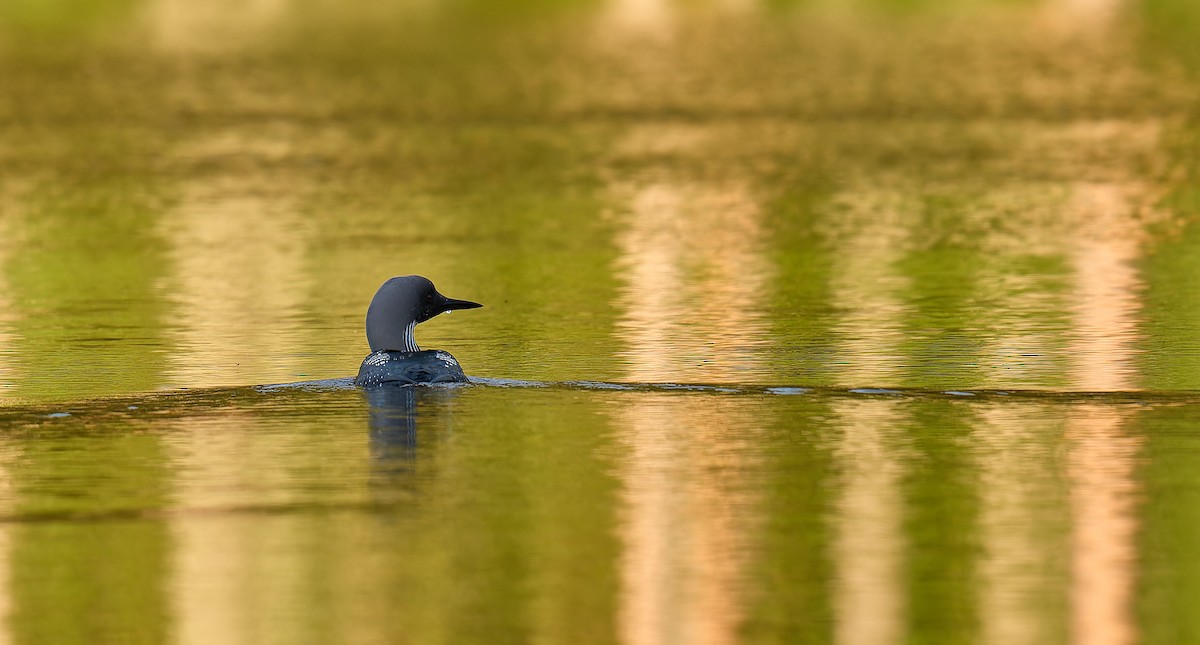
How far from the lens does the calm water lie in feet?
34.4

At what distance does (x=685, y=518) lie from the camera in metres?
11.7

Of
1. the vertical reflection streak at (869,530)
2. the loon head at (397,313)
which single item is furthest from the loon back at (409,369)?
the vertical reflection streak at (869,530)

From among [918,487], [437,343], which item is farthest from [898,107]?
[918,487]

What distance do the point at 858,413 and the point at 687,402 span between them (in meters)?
1.02

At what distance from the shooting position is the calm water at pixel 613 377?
10.5m

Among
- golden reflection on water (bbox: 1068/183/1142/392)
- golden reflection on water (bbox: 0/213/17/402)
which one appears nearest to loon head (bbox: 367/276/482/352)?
golden reflection on water (bbox: 0/213/17/402)

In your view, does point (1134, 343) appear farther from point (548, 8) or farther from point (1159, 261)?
point (548, 8)

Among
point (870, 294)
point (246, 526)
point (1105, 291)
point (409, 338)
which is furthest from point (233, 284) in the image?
point (246, 526)

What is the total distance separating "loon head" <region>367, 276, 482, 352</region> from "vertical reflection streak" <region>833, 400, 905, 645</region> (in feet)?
9.19

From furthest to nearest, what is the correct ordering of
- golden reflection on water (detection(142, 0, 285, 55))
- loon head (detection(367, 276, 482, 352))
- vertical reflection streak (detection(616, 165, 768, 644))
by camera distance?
1. golden reflection on water (detection(142, 0, 285, 55))
2. loon head (detection(367, 276, 482, 352))
3. vertical reflection streak (detection(616, 165, 768, 644))

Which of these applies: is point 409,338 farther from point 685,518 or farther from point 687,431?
point 685,518

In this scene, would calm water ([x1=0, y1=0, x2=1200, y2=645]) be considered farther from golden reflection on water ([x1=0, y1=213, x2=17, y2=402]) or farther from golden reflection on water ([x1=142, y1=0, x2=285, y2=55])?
golden reflection on water ([x1=142, y1=0, x2=285, y2=55])

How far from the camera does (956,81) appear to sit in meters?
46.6

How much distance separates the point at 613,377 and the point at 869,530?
4681 mm
